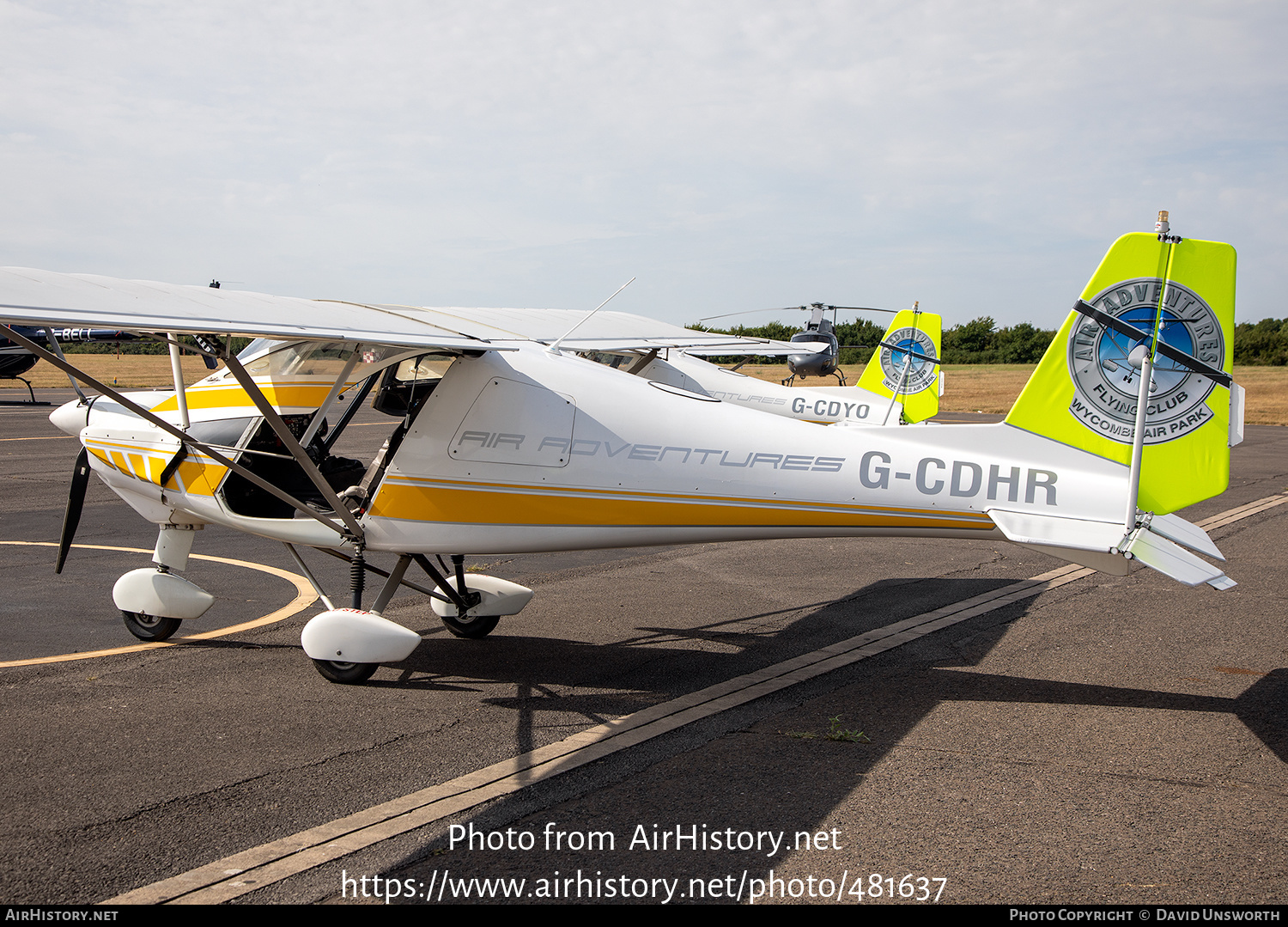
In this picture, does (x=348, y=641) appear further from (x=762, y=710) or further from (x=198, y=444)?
(x=762, y=710)

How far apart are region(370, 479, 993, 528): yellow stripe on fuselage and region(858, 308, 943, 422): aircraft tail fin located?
13.3 metres

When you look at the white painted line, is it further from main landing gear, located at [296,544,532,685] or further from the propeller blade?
the propeller blade

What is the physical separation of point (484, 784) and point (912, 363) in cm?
1605

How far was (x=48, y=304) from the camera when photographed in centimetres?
493

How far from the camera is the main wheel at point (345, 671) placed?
6.02 m

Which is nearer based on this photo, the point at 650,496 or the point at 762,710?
Answer: the point at 762,710

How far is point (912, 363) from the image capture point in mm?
19031

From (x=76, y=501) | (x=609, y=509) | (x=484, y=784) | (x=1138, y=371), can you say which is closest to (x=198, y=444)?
(x=76, y=501)

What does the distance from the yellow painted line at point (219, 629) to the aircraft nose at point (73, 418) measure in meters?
1.94

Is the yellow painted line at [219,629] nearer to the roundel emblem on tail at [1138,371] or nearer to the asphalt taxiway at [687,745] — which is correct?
the asphalt taxiway at [687,745]

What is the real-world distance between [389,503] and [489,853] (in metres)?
3.04

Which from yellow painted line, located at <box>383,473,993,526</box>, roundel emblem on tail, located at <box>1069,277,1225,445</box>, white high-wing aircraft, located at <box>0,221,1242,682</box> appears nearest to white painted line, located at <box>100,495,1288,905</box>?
white high-wing aircraft, located at <box>0,221,1242,682</box>

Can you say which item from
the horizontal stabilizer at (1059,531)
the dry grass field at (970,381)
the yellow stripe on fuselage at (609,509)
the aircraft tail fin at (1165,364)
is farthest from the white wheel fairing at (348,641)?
the dry grass field at (970,381)

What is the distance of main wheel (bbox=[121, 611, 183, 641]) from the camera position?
273 inches
